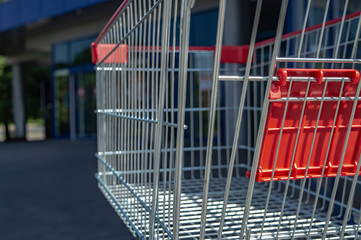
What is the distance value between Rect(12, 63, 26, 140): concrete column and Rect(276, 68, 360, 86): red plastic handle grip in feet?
49.5

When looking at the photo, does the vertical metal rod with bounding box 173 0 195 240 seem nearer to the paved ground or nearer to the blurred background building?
the paved ground

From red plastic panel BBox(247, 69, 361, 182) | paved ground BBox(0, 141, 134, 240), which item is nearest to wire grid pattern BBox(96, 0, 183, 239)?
red plastic panel BBox(247, 69, 361, 182)

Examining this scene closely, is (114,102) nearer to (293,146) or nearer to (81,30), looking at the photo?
(293,146)

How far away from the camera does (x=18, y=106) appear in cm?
1512

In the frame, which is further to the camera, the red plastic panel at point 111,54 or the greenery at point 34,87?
the greenery at point 34,87

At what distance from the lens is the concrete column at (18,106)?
1510cm

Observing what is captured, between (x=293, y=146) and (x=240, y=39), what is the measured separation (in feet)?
17.1

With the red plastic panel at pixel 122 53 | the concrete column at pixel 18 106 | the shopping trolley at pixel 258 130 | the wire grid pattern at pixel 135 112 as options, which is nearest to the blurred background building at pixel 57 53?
the concrete column at pixel 18 106

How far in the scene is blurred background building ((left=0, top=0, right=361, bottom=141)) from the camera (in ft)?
29.4

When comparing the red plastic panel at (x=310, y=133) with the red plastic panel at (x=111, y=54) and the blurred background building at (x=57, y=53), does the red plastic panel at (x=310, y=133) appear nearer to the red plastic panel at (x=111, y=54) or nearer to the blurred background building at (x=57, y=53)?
the red plastic panel at (x=111, y=54)

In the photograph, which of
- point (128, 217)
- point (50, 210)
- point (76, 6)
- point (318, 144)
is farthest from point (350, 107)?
point (76, 6)

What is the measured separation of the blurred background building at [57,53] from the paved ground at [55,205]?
3.34 meters

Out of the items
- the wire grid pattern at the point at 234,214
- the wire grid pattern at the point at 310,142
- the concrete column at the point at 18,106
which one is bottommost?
the concrete column at the point at 18,106

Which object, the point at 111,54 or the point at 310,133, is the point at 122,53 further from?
the point at 310,133
